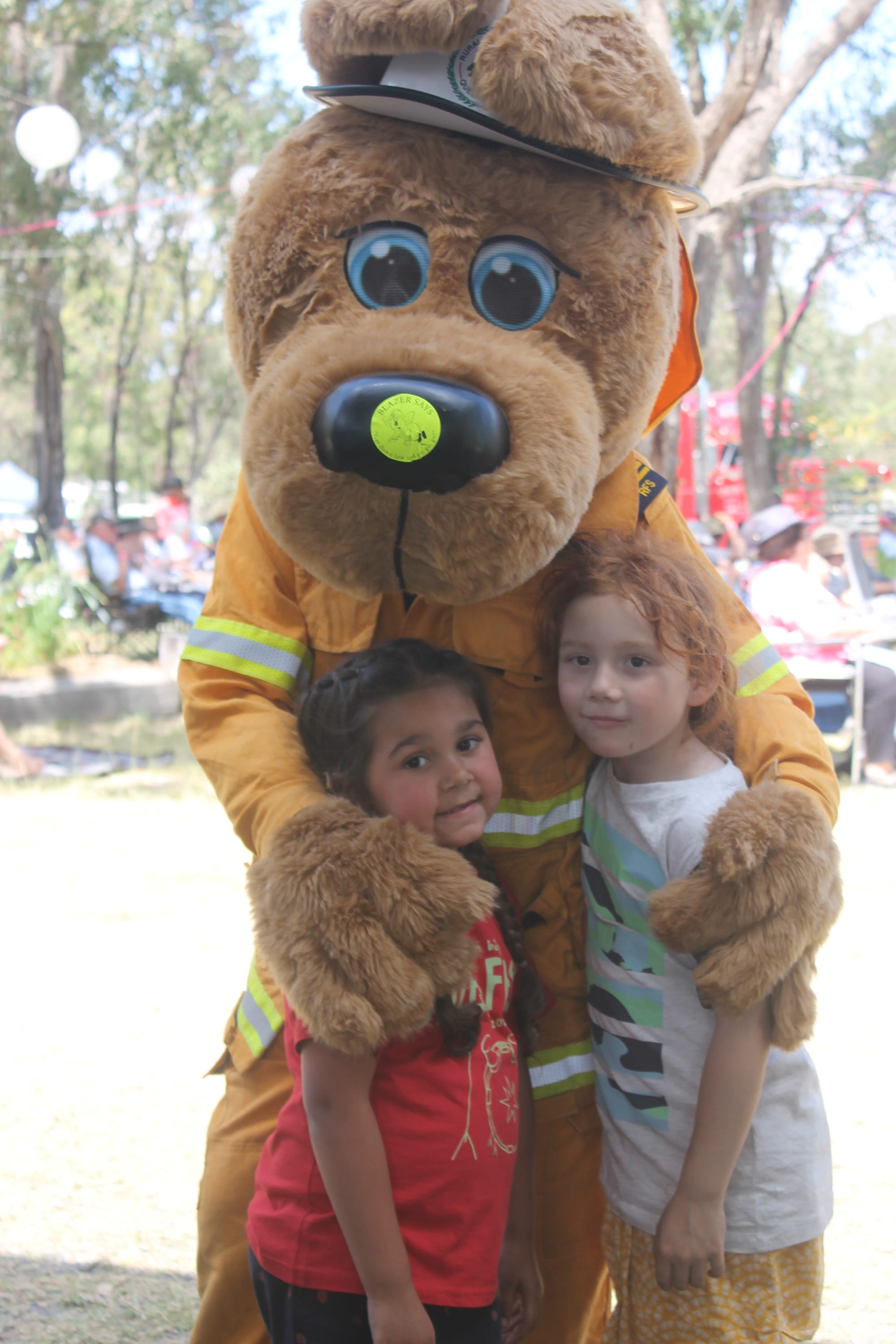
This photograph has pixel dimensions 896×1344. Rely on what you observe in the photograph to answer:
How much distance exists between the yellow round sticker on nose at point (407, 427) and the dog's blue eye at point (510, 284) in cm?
31

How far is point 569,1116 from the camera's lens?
72.6 inches

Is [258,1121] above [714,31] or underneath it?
underneath

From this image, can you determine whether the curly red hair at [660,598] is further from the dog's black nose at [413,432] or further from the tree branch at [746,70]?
the tree branch at [746,70]

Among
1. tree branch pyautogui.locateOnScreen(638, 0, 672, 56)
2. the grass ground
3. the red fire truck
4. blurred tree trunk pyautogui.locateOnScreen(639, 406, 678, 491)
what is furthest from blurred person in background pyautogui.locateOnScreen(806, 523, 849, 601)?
the red fire truck

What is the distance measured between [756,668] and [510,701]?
0.41 meters

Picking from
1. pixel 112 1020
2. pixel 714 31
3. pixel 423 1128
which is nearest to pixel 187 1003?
pixel 112 1020

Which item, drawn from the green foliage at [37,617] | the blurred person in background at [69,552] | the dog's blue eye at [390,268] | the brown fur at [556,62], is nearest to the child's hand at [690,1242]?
the dog's blue eye at [390,268]

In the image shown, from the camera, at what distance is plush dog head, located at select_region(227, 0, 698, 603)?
1.42 metres

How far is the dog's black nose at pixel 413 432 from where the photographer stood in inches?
53.6

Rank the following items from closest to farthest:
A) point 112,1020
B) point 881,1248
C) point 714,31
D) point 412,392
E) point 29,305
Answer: point 412,392 < point 881,1248 < point 112,1020 < point 714,31 < point 29,305

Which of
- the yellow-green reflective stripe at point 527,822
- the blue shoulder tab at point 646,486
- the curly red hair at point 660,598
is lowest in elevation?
the yellow-green reflective stripe at point 527,822

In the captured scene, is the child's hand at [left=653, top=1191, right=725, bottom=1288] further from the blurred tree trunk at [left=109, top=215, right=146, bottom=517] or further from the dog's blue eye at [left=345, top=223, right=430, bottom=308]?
the blurred tree trunk at [left=109, top=215, right=146, bottom=517]

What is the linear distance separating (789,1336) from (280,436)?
1420mm

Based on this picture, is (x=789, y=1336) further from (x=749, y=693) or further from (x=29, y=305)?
(x=29, y=305)
